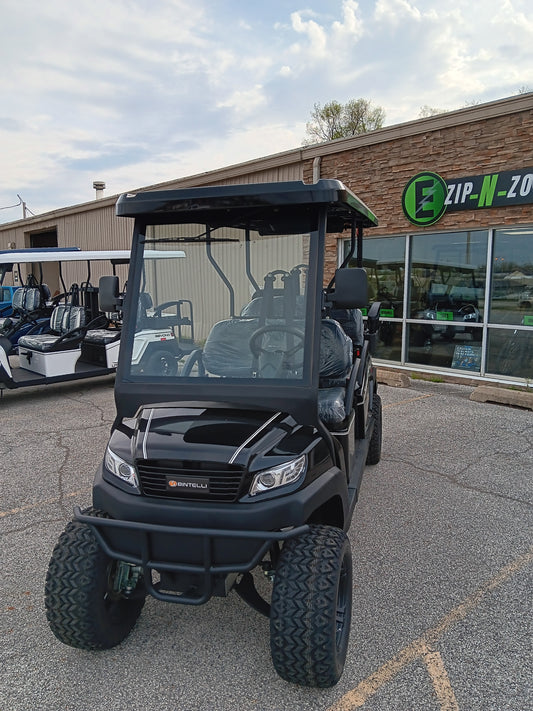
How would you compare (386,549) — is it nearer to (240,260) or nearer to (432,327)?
(240,260)

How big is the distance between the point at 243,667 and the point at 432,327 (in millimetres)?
7091

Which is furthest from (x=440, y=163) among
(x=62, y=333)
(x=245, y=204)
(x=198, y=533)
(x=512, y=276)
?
(x=198, y=533)

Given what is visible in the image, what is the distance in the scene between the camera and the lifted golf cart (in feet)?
6.84

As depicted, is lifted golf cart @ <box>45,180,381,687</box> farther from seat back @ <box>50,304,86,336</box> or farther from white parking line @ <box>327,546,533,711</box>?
seat back @ <box>50,304,86,336</box>

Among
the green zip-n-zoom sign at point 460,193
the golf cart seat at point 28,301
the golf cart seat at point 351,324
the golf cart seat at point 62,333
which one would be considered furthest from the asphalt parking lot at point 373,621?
the golf cart seat at point 28,301

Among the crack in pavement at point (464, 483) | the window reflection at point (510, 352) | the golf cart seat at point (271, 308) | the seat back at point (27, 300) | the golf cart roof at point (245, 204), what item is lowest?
the crack in pavement at point (464, 483)

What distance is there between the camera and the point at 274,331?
263 cm

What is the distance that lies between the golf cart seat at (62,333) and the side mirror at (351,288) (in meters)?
6.01

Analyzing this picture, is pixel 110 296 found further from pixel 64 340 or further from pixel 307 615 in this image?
pixel 64 340

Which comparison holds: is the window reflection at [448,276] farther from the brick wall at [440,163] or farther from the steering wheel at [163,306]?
the steering wheel at [163,306]

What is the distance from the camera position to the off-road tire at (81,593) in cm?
220

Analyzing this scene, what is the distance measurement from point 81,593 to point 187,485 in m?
0.64

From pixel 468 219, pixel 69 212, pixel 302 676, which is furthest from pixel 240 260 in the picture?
pixel 69 212

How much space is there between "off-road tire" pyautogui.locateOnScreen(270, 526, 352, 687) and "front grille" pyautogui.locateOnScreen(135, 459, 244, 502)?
35cm
